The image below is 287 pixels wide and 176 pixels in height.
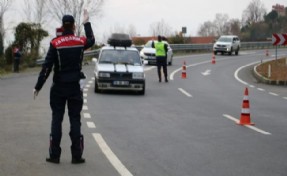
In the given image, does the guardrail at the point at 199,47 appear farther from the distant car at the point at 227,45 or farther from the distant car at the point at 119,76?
the distant car at the point at 119,76

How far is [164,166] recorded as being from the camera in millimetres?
8156

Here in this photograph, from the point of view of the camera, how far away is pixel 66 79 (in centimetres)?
813

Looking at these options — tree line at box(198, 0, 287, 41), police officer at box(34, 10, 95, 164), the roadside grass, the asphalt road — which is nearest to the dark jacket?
police officer at box(34, 10, 95, 164)

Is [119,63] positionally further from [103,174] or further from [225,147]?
[103,174]

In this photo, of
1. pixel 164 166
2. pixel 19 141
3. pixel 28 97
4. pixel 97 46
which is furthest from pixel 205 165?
pixel 97 46

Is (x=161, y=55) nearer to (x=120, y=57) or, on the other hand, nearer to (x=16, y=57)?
(x=120, y=57)

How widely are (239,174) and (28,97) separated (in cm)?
1178

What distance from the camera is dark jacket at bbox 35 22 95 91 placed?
8.05 metres

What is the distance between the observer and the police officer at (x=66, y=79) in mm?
8062

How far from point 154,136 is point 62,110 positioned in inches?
123

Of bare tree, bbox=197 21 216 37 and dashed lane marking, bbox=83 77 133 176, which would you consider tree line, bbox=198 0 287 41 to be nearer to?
bare tree, bbox=197 21 216 37

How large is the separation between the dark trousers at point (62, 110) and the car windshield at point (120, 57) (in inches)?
504

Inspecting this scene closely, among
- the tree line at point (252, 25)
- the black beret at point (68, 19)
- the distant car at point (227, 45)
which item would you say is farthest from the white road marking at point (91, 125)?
the tree line at point (252, 25)

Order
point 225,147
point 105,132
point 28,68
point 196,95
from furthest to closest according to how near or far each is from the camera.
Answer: point 28,68, point 196,95, point 105,132, point 225,147
